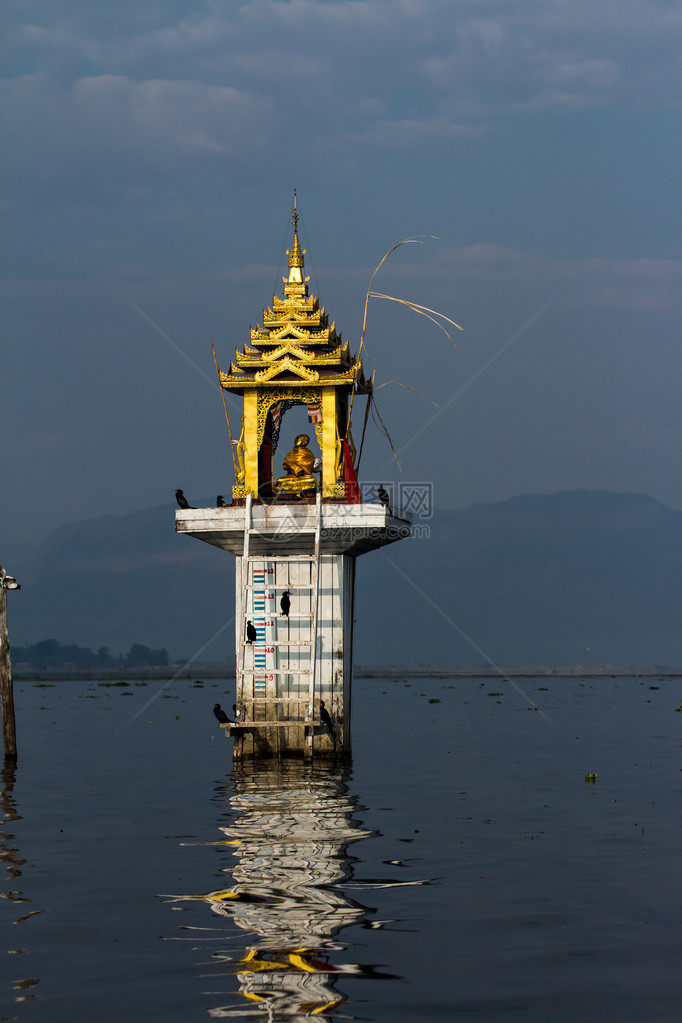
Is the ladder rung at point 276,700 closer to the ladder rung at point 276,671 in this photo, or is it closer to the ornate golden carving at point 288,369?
the ladder rung at point 276,671

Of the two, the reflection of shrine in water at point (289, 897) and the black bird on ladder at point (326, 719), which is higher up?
the black bird on ladder at point (326, 719)

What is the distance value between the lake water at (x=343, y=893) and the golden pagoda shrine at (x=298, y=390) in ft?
22.8

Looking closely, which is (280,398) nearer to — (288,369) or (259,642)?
(288,369)

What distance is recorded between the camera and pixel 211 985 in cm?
974

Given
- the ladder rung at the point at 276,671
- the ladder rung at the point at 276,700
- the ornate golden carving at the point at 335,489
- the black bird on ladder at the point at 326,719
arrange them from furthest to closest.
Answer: the ornate golden carving at the point at 335,489
the ladder rung at the point at 276,700
the ladder rung at the point at 276,671
the black bird on ladder at the point at 326,719

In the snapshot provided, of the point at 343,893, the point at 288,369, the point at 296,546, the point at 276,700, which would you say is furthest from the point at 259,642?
the point at 343,893

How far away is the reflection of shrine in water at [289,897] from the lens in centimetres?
954

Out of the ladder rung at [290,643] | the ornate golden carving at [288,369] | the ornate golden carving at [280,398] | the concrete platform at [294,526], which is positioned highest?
the ornate golden carving at [288,369]

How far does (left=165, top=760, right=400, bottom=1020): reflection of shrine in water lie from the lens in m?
9.54

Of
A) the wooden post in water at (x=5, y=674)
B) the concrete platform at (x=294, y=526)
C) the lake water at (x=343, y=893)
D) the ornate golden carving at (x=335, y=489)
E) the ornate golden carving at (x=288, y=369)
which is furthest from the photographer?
the wooden post in water at (x=5, y=674)

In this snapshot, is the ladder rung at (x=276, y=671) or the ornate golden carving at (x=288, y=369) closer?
the ladder rung at (x=276, y=671)

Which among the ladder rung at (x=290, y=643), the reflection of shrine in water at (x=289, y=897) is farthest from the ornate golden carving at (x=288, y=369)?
the reflection of shrine in water at (x=289, y=897)

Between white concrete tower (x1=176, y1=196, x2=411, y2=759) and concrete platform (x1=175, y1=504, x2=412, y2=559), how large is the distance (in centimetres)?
2

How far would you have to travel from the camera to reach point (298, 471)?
2691 centimetres
